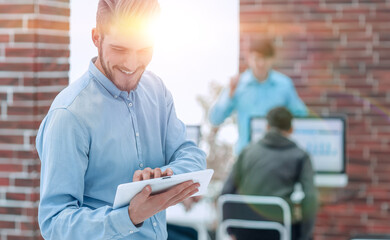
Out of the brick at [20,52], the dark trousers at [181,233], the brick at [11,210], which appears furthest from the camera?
the dark trousers at [181,233]

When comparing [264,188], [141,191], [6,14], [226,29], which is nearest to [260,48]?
[226,29]

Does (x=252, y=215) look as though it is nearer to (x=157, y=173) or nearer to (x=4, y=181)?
(x=4, y=181)

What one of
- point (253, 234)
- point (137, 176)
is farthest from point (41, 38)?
point (253, 234)

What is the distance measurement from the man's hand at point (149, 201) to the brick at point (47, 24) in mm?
856

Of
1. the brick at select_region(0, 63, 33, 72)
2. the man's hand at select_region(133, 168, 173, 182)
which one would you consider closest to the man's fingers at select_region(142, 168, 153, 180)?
the man's hand at select_region(133, 168, 173, 182)

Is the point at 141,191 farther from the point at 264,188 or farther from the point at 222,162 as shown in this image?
the point at 222,162

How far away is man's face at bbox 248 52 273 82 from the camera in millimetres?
4211

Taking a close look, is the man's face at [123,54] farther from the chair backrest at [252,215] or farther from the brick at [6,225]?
the chair backrest at [252,215]

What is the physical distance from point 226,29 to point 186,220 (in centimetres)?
191

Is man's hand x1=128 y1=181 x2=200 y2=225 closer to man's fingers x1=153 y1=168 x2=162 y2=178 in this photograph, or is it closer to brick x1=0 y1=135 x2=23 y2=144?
man's fingers x1=153 y1=168 x2=162 y2=178

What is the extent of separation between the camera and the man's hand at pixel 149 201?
1.08 meters

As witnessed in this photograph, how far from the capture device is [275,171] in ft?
10.9

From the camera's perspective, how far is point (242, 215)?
3012mm

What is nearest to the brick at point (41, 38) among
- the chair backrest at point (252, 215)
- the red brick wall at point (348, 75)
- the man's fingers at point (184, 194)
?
the man's fingers at point (184, 194)
